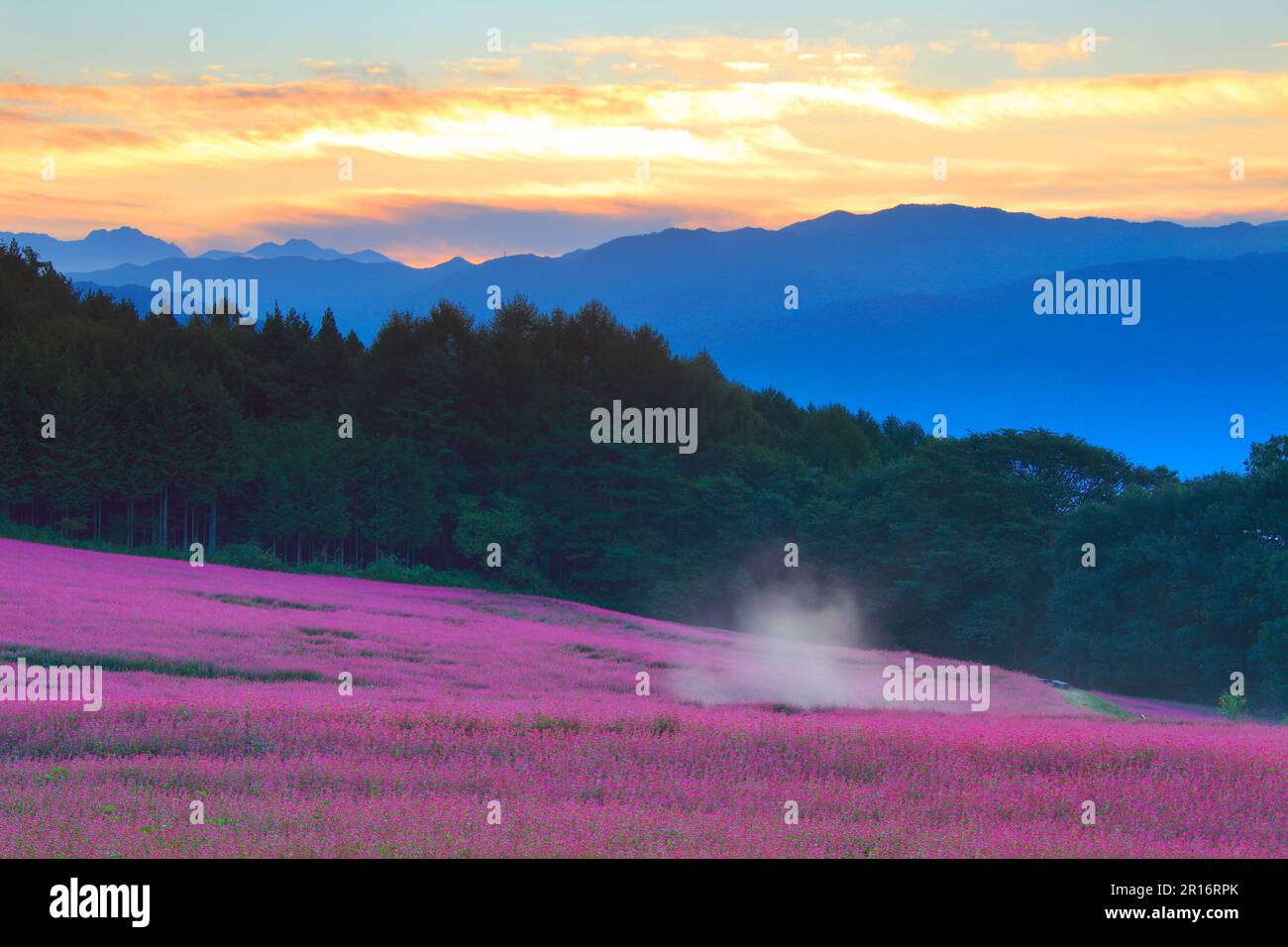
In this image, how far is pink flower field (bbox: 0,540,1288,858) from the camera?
29.5 feet

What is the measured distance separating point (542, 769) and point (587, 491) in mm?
71821

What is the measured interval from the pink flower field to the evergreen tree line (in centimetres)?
3719

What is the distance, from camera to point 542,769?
12.3 metres

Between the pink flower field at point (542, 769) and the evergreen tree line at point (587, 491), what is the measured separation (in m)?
37.2

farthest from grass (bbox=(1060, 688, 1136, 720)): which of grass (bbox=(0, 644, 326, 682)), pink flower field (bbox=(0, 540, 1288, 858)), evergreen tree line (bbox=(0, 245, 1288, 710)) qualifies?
evergreen tree line (bbox=(0, 245, 1288, 710))

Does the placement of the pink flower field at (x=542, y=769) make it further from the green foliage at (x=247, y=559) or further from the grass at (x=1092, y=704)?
the green foliage at (x=247, y=559)

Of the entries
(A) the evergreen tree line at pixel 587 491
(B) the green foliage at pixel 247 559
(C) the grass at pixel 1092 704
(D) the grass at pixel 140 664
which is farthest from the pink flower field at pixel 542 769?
(A) the evergreen tree line at pixel 587 491

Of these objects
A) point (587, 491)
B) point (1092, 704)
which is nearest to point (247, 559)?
point (587, 491)

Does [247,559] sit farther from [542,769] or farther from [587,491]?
[542,769]

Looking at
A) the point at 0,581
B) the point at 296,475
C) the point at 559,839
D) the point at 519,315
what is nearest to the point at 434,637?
the point at 0,581

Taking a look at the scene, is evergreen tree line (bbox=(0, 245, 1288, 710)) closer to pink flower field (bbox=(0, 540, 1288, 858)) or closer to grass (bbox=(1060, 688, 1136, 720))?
grass (bbox=(1060, 688, 1136, 720))

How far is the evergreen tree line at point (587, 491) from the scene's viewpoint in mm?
57438
